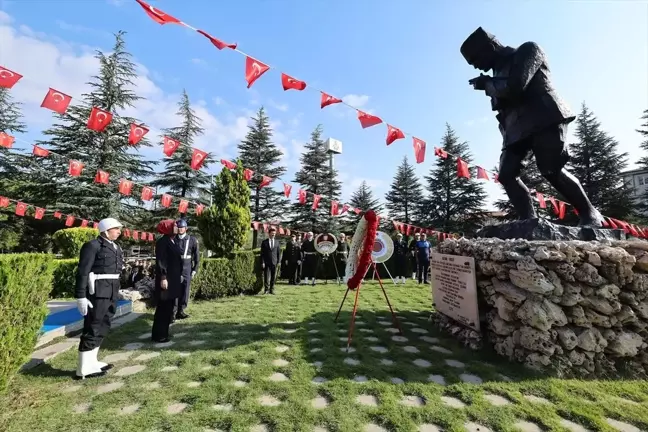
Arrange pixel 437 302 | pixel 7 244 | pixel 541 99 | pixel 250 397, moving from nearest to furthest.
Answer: pixel 250 397 → pixel 541 99 → pixel 437 302 → pixel 7 244

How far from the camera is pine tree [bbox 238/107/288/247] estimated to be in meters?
26.1

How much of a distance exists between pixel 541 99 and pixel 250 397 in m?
4.92

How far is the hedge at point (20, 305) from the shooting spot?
2.49m

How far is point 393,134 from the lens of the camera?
8086 mm

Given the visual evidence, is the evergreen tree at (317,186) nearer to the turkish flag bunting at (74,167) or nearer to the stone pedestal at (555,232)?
the turkish flag bunting at (74,167)

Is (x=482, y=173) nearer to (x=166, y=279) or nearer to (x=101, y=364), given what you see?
(x=166, y=279)

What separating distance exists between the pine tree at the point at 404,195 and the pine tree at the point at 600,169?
1269 centimetres

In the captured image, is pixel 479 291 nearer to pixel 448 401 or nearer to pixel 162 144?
pixel 448 401

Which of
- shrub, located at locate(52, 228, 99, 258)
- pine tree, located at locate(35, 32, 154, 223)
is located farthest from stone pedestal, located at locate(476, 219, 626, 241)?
pine tree, located at locate(35, 32, 154, 223)

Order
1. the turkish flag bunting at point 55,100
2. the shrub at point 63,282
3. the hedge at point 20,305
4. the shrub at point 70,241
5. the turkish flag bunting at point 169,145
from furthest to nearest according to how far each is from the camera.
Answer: the shrub at point 70,241
the turkish flag bunting at point 169,145
the shrub at point 63,282
the turkish flag bunting at point 55,100
the hedge at point 20,305

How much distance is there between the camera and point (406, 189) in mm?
32344

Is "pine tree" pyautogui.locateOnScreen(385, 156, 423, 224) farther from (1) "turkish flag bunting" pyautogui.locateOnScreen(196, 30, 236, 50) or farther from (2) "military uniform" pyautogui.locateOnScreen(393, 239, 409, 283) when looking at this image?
(1) "turkish flag bunting" pyautogui.locateOnScreen(196, 30, 236, 50)

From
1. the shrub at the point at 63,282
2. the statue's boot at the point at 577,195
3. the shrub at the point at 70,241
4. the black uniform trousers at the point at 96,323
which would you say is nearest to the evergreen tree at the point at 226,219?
the shrub at the point at 63,282

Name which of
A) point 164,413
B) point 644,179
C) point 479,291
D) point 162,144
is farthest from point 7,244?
point 644,179
